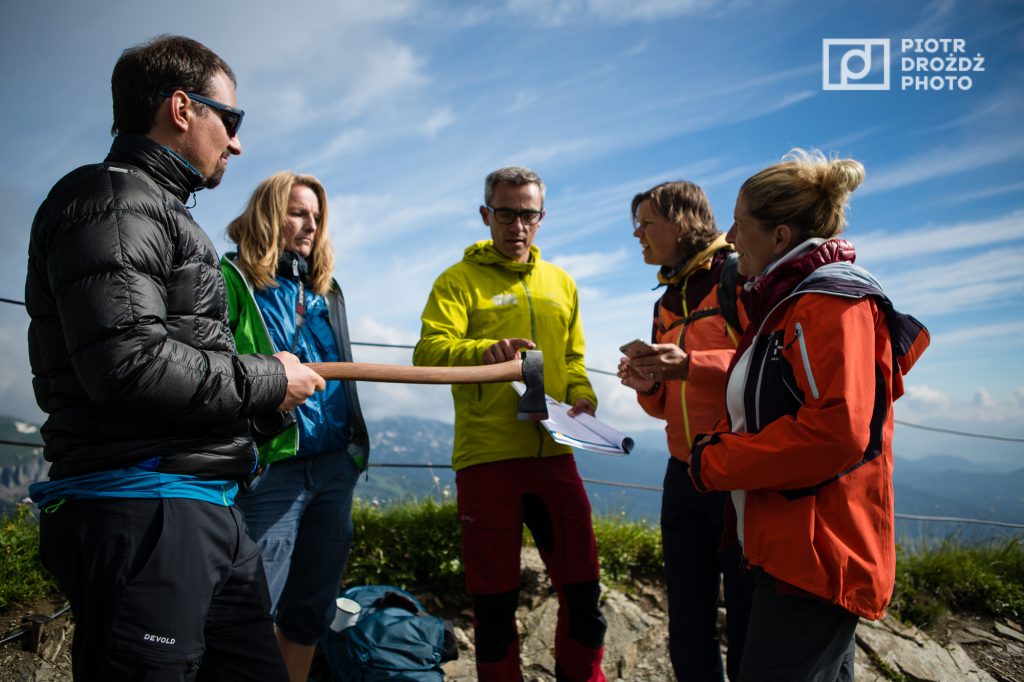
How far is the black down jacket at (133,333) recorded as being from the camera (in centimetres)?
177

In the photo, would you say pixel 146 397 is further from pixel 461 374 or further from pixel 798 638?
pixel 798 638

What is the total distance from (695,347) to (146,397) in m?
2.37

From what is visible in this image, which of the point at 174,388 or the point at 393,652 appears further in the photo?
the point at 393,652

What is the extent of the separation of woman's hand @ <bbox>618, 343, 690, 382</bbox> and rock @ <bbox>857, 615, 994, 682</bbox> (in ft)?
9.95

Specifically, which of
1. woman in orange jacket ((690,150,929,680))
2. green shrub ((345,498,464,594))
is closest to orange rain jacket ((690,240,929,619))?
woman in orange jacket ((690,150,929,680))

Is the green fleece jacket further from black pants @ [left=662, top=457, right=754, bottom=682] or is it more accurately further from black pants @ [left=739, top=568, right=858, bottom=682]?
black pants @ [left=739, top=568, right=858, bottom=682]

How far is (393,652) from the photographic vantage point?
395 centimetres

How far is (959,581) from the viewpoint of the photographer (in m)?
5.60

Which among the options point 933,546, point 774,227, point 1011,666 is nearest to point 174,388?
point 774,227

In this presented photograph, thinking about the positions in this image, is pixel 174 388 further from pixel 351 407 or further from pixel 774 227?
pixel 774 227

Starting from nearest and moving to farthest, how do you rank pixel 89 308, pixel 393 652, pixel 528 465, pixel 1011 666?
pixel 89 308 < pixel 528 465 < pixel 393 652 < pixel 1011 666

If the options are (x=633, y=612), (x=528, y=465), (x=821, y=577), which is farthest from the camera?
(x=633, y=612)

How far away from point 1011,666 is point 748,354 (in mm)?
4141

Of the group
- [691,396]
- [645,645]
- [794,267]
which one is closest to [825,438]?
[794,267]
